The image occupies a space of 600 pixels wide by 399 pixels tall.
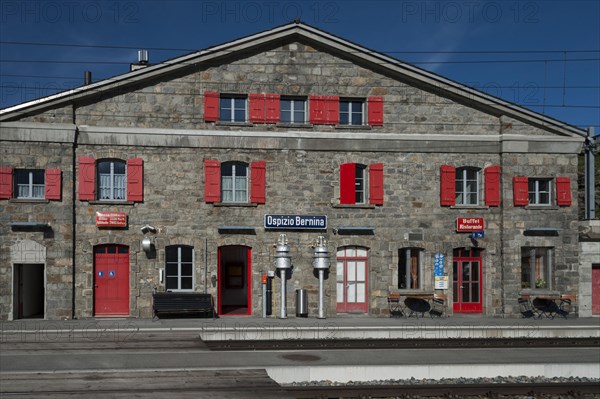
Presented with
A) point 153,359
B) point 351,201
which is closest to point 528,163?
point 351,201

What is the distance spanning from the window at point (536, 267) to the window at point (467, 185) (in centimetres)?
266

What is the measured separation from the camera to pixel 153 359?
43.0 ft

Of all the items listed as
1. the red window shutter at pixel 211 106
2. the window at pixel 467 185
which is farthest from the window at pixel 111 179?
the window at pixel 467 185

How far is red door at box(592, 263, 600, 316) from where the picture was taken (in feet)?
72.8

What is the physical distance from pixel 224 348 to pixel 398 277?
8.69 metres

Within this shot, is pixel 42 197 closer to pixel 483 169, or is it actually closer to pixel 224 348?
pixel 224 348

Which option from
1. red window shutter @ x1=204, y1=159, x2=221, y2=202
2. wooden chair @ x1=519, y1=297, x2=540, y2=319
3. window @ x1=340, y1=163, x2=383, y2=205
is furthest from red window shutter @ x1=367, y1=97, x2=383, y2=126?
wooden chair @ x1=519, y1=297, x2=540, y2=319

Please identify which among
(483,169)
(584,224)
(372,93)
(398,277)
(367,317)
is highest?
(372,93)

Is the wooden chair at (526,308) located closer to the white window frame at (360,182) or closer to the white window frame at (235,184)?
the white window frame at (360,182)

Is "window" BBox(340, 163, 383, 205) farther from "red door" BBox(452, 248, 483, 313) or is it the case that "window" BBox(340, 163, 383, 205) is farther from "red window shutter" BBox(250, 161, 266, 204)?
"red door" BBox(452, 248, 483, 313)

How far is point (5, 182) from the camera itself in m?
19.1

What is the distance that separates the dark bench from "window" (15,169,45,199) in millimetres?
5152

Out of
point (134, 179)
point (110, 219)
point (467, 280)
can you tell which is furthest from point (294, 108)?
point (467, 280)

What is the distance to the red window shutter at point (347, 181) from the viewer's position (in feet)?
69.1
